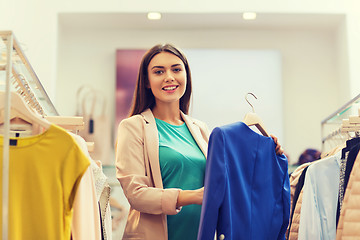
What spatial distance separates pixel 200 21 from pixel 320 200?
3248 mm

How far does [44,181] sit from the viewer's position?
5.74ft

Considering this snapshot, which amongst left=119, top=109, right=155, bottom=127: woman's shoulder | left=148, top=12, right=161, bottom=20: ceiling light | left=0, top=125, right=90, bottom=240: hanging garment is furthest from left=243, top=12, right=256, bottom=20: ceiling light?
left=0, top=125, right=90, bottom=240: hanging garment

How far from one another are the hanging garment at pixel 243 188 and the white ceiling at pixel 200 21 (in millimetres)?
3437

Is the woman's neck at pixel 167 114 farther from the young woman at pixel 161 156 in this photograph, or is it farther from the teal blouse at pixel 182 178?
the teal blouse at pixel 182 178

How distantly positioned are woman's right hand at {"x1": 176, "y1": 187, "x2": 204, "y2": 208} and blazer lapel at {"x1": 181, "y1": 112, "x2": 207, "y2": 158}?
1.03 ft

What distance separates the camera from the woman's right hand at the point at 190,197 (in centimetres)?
212

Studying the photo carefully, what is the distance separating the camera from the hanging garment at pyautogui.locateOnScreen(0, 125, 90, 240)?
5.68ft

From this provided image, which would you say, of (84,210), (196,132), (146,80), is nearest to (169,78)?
(146,80)

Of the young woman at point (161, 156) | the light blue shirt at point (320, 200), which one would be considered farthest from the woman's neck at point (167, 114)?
the light blue shirt at point (320, 200)

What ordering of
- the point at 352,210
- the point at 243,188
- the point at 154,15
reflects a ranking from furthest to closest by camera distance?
the point at 154,15
the point at 352,210
the point at 243,188

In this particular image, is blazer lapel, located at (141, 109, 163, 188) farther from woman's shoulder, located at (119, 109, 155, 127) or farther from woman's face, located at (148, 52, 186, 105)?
woman's face, located at (148, 52, 186, 105)

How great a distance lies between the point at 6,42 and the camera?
1716mm

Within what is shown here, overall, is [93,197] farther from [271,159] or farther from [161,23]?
[161,23]

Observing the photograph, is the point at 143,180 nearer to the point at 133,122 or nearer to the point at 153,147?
the point at 153,147
